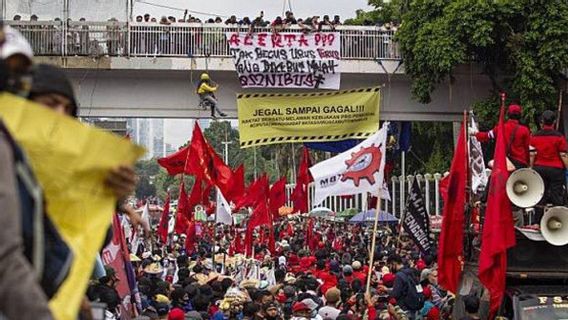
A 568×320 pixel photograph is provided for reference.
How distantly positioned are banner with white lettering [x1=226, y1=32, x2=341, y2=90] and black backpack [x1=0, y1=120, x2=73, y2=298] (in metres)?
20.3

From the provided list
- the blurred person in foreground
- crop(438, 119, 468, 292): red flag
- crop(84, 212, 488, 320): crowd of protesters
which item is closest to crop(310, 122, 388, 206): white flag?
crop(84, 212, 488, 320): crowd of protesters

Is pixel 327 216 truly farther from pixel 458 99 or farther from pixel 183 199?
pixel 183 199

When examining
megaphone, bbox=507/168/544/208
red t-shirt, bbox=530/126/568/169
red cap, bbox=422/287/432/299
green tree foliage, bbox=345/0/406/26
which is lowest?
red cap, bbox=422/287/432/299

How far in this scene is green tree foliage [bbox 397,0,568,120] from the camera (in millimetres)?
23969

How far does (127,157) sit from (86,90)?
23.7 m

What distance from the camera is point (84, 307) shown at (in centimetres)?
351

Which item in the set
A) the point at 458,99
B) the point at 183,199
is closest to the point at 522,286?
the point at 183,199

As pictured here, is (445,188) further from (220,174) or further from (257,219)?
(257,219)

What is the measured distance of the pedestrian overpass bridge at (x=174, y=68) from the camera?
82.2ft

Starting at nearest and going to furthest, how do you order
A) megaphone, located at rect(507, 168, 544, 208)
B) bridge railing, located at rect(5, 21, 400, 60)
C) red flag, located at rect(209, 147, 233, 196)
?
A: megaphone, located at rect(507, 168, 544, 208) < red flag, located at rect(209, 147, 233, 196) < bridge railing, located at rect(5, 21, 400, 60)

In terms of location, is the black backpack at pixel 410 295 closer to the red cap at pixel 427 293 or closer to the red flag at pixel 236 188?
the red cap at pixel 427 293

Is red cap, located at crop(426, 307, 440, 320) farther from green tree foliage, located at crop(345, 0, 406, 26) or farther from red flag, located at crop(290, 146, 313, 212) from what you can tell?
green tree foliage, located at crop(345, 0, 406, 26)

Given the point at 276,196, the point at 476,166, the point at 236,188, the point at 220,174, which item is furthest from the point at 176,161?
the point at 476,166

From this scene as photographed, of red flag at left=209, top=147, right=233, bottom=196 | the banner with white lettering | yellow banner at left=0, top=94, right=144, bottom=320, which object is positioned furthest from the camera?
the banner with white lettering
